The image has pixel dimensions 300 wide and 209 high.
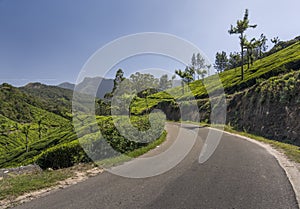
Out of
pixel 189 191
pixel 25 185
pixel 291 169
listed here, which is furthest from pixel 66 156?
→ pixel 291 169

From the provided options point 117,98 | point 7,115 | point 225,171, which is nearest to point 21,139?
point 7,115

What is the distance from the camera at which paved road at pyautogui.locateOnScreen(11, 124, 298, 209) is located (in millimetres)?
5469

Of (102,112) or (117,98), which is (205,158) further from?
(102,112)

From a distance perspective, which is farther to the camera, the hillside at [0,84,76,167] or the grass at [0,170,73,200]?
the hillside at [0,84,76,167]

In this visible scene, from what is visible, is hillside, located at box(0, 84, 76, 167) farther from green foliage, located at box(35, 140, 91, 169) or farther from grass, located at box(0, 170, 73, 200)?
grass, located at box(0, 170, 73, 200)

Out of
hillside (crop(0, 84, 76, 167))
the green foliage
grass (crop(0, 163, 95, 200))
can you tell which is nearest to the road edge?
grass (crop(0, 163, 95, 200))

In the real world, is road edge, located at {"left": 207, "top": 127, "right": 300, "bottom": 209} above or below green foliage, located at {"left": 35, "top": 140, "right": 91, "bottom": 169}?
above

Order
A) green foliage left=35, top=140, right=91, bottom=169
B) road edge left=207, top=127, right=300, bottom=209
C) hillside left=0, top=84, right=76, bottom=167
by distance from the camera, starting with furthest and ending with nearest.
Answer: hillside left=0, top=84, right=76, bottom=167 → green foliage left=35, top=140, right=91, bottom=169 → road edge left=207, top=127, right=300, bottom=209

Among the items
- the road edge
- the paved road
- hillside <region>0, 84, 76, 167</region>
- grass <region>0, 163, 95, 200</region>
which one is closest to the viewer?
the paved road

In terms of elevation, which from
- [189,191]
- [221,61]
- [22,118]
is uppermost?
[221,61]

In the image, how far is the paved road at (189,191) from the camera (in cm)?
547

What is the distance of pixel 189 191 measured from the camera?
621 cm

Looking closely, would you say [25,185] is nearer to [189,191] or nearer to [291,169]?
Answer: [189,191]

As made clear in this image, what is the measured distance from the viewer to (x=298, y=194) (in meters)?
5.76
